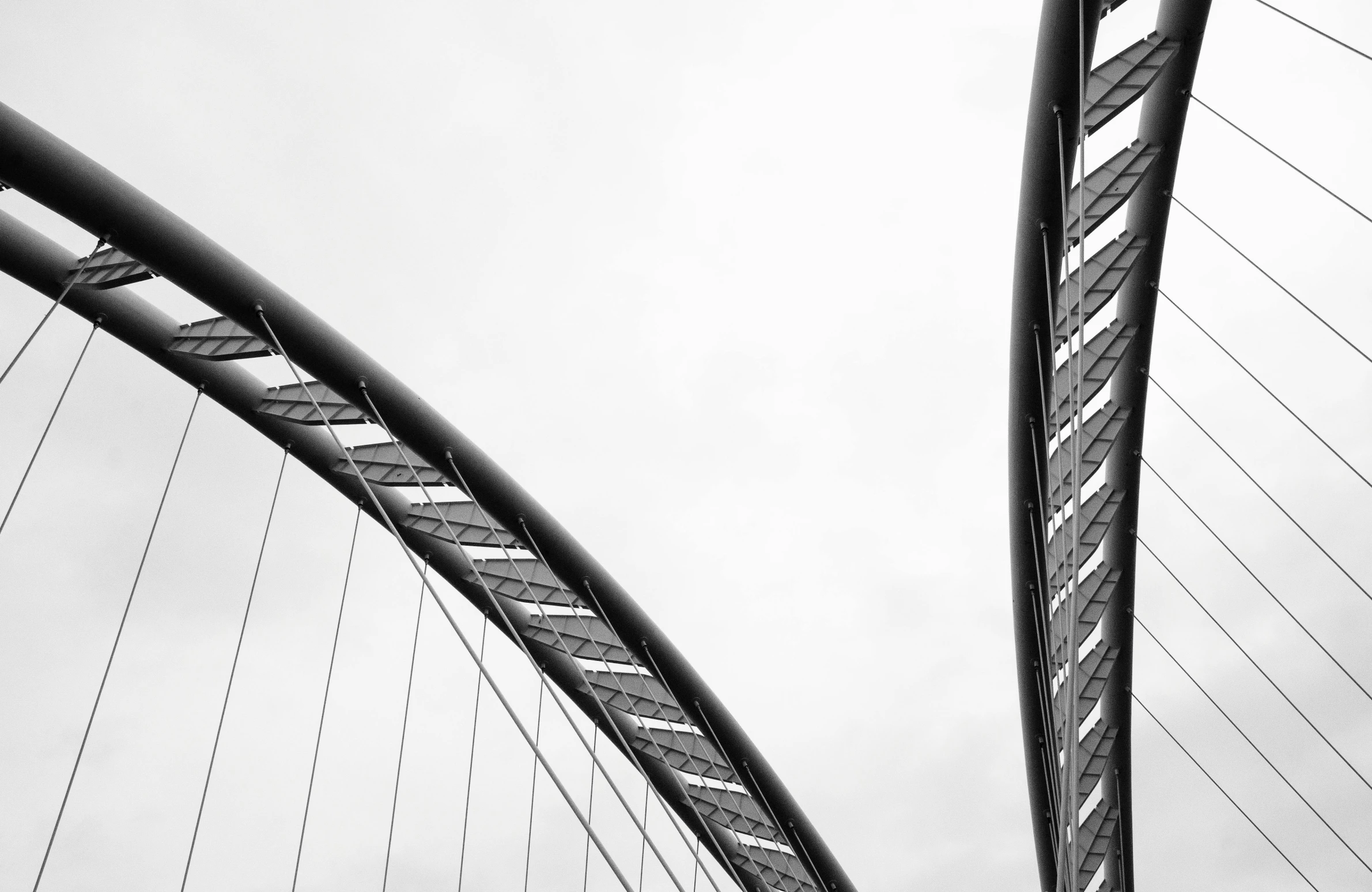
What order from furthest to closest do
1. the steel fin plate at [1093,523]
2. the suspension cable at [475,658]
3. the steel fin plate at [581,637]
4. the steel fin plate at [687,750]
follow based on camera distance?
the steel fin plate at [687,750] → the steel fin plate at [581,637] → the steel fin plate at [1093,523] → the suspension cable at [475,658]

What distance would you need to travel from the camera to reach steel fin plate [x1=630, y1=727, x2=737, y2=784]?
26.1 metres

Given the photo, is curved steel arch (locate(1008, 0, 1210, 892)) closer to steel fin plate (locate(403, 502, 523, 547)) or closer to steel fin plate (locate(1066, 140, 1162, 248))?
steel fin plate (locate(1066, 140, 1162, 248))

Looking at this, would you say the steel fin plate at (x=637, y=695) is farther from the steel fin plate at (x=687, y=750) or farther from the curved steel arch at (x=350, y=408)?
the steel fin plate at (x=687, y=750)

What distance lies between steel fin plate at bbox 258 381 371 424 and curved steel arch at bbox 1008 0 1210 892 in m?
10.5

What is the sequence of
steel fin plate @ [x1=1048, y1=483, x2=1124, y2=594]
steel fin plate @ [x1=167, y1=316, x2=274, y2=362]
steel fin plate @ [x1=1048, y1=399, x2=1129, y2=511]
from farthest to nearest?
steel fin plate @ [x1=1048, y1=483, x2=1124, y2=594], steel fin plate @ [x1=1048, y1=399, x2=1129, y2=511], steel fin plate @ [x1=167, y1=316, x2=274, y2=362]

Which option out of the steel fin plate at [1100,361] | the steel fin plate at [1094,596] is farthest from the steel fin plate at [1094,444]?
the steel fin plate at [1094,596]

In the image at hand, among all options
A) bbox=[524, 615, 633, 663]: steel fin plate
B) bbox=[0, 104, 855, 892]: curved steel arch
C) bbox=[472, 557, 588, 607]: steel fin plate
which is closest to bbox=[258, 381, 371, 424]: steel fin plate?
bbox=[0, 104, 855, 892]: curved steel arch

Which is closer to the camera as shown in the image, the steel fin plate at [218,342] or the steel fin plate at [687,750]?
the steel fin plate at [218,342]

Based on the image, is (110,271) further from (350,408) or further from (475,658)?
(475,658)

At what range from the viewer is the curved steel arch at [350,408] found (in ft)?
47.6

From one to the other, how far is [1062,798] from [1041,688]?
395 inches

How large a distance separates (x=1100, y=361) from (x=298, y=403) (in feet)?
40.9

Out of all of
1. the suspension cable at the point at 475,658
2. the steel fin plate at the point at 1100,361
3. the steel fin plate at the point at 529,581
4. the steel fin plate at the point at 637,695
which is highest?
the steel fin plate at the point at 529,581

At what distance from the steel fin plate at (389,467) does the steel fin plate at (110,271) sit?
16.2 feet
